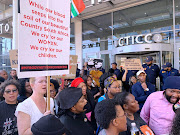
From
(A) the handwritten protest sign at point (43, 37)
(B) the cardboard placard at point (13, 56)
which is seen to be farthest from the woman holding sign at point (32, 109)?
(B) the cardboard placard at point (13, 56)

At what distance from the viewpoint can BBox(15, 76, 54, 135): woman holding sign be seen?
147 cm

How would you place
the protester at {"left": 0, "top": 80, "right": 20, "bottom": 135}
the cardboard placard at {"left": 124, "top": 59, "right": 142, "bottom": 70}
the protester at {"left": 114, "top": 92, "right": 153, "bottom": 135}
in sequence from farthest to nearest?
the cardboard placard at {"left": 124, "top": 59, "right": 142, "bottom": 70} → the protester at {"left": 114, "top": 92, "right": 153, "bottom": 135} → the protester at {"left": 0, "top": 80, "right": 20, "bottom": 135}

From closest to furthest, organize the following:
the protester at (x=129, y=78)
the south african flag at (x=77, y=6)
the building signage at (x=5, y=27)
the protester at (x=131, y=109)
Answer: the protester at (x=131, y=109), the south african flag at (x=77, y=6), the protester at (x=129, y=78), the building signage at (x=5, y=27)

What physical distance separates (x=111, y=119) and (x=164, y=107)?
3.81 ft

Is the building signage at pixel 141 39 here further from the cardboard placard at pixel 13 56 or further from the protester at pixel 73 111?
the protester at pixel 73 111

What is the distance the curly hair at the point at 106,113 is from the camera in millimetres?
1566

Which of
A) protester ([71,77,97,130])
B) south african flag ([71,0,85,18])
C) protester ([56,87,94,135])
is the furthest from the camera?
south african flag ([71,0,85,18])

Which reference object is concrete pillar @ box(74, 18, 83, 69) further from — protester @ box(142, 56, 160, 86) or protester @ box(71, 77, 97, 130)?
protester @ box(71, 77, 97, 130)

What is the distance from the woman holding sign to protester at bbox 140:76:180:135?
1.70 m

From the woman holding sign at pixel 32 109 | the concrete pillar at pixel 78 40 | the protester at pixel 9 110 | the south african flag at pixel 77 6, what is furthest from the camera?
the concrete pillar at pixel 78 40

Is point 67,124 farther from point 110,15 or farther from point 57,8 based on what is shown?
point 110,15

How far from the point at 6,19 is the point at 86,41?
6607 mm

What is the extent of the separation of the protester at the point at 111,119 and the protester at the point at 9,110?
4.06 feet

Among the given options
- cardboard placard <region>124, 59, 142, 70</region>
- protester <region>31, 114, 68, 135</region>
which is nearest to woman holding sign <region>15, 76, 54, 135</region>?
protester <region>31, 114, 68, 135</region>
